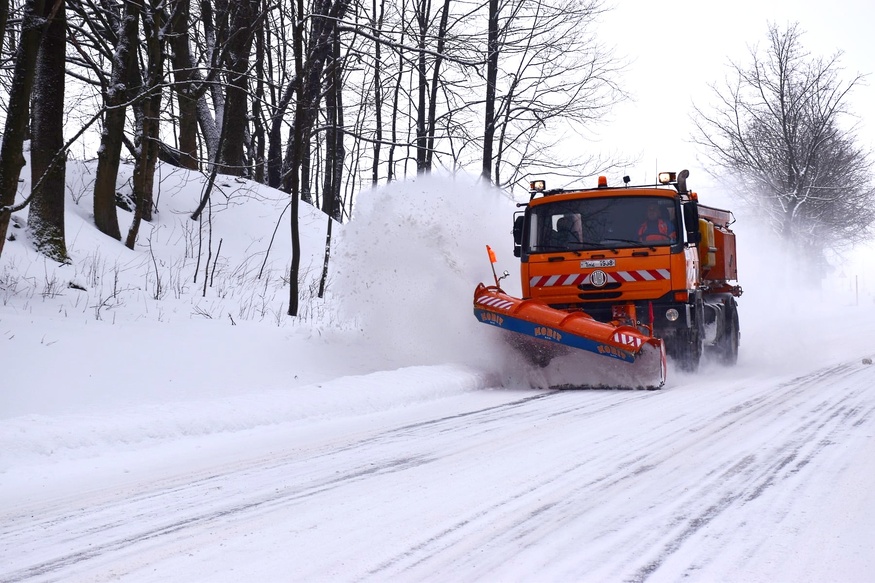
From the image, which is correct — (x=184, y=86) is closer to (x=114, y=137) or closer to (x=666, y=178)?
(x=114, y=137)

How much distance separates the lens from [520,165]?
2444 centimetres

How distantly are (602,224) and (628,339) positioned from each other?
2.07 m

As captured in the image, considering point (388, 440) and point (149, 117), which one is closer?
point (388, 440)

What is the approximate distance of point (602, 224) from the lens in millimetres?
11234

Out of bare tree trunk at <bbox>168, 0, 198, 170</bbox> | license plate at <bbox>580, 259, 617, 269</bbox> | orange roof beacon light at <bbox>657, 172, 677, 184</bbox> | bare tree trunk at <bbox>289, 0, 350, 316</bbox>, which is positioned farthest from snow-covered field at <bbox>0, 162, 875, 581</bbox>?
bare tree trunk at <bbox>168, 0, 198, 170</bbox>

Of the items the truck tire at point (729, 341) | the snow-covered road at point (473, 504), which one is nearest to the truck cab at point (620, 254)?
the truck tire at point (729, 341)

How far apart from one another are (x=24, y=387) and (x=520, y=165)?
18428 mm

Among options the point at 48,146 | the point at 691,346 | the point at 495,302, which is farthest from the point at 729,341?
the point at 48,146

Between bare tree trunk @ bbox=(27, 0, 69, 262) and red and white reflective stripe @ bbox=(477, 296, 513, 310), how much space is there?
6470 millimetres

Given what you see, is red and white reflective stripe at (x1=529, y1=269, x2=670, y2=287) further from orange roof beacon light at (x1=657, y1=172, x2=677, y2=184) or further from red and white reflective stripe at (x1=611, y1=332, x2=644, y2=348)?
red and white reflective stripe at (x1=611, y1=332, x2=644, y2=348)

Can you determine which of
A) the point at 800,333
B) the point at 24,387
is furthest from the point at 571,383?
the point at 800,333

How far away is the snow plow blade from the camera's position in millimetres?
9781

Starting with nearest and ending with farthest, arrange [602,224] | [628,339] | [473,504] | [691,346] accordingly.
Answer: [473,504]
[628,339]
[602,224]
[691,346]

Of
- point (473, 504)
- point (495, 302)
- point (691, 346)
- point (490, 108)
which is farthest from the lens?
point (490, 108)
